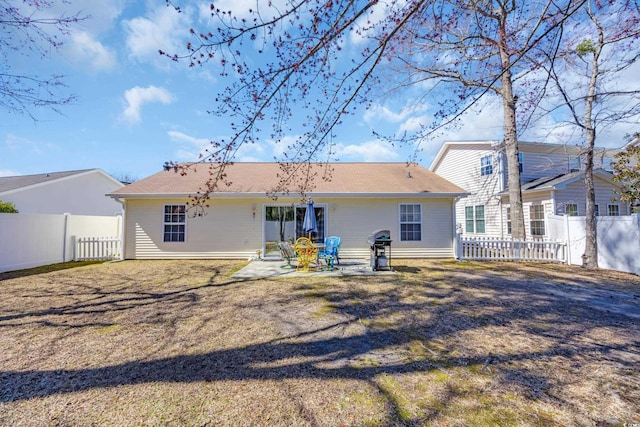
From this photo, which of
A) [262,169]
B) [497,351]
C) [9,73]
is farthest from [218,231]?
[497,351]

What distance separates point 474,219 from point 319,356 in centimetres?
1563

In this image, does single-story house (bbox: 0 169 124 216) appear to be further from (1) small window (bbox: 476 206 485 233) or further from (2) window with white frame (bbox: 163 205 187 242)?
(1) small window (bbox: 476 206 485 233)

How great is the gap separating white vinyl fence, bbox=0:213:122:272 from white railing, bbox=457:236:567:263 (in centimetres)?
1496

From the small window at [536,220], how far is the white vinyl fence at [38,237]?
64.9ft

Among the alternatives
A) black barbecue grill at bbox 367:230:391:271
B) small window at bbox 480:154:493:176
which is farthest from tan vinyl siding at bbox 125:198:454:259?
small window at bbox 480:154:493:176

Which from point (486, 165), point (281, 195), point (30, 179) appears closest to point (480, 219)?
point (486, 165)

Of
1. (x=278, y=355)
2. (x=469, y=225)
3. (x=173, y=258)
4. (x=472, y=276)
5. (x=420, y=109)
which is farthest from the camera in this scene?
(x=469, y=225)

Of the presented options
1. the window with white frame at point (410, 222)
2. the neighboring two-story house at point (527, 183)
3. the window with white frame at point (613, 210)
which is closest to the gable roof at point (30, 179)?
the window with white frame at point (410, 222)

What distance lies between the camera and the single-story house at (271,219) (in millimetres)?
10751

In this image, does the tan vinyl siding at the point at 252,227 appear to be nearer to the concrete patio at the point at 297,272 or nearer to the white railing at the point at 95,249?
the white railing at the point at 95,249

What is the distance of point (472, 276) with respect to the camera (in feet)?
25.8

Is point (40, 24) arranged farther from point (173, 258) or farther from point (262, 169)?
point (262, 169)

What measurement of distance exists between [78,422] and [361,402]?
2.24 m

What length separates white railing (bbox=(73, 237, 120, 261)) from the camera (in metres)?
10.8
